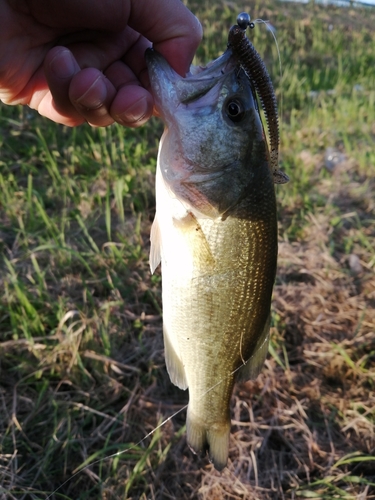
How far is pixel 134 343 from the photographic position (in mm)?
2344

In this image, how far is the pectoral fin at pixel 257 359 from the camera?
4.87 feet

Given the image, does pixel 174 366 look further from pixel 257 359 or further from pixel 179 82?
pixel 179 82

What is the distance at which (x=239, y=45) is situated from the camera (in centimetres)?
119

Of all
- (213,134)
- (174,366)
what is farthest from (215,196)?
(174,366)

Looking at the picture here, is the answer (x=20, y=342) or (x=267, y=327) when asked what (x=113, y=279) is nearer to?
(x=20, y=342)

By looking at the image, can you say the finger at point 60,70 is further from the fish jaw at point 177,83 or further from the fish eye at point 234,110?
the fish eye at point 234,110

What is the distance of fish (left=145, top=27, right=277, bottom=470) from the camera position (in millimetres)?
1286

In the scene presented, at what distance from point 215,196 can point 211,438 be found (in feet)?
3.03

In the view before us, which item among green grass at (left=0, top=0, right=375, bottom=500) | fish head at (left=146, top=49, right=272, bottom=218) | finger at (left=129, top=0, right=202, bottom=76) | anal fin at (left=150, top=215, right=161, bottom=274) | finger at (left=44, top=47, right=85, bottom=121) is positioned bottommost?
green grass at (left=0, top=0, right=375, bottom=500)

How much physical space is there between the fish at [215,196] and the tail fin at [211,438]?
17.0 inches

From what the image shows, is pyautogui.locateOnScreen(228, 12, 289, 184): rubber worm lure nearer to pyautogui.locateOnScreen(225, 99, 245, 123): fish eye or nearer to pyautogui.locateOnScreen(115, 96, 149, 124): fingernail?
pyautogui.locateOnScreen(225, 99, 245, 123): fish eye

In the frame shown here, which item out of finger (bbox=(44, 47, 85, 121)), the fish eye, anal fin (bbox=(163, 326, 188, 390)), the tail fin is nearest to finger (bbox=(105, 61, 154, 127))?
finger (bbox=(44, 47, 85, 121))

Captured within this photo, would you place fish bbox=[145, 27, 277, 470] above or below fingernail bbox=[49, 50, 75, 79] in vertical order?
below

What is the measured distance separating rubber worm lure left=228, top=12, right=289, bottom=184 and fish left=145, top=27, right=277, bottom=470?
45 millimetres
